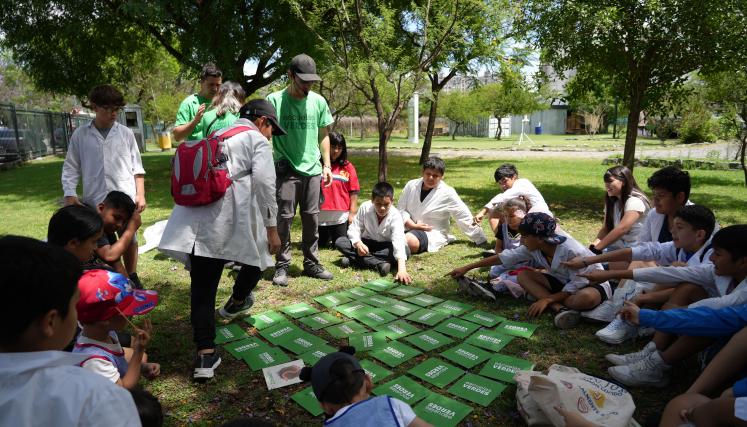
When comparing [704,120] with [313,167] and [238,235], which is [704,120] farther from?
[238,235]

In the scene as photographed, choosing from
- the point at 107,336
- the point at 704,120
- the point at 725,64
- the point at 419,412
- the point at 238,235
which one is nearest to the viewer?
the point at 107,336

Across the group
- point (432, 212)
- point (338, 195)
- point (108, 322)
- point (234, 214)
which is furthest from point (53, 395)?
point (432, 212)

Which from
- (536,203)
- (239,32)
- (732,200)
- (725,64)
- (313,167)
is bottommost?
(732,200)

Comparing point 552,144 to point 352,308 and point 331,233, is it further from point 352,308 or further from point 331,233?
point 352,308

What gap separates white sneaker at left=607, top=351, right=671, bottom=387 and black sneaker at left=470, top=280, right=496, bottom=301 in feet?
4.65

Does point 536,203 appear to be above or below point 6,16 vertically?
below

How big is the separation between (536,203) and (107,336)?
4352 mm

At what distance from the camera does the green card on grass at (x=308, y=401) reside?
8.55 feet

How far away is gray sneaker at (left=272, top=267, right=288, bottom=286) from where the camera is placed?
4.59m

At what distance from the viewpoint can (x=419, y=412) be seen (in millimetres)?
2605

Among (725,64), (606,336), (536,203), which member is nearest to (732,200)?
(725,64)

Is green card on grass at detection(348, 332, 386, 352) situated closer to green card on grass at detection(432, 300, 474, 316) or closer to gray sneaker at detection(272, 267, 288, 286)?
green card on grass at detection(432, 300, 474, 316)

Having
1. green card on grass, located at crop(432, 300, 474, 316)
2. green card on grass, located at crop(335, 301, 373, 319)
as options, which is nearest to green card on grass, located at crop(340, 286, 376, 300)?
green card on grass, located at crop(335, 301, 373, 319)

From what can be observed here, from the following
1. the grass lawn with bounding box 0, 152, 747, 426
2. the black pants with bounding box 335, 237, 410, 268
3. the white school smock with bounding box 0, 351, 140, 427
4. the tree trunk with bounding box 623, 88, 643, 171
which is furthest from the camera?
the tree trunk with bounding box 623, 88, 643, 171
